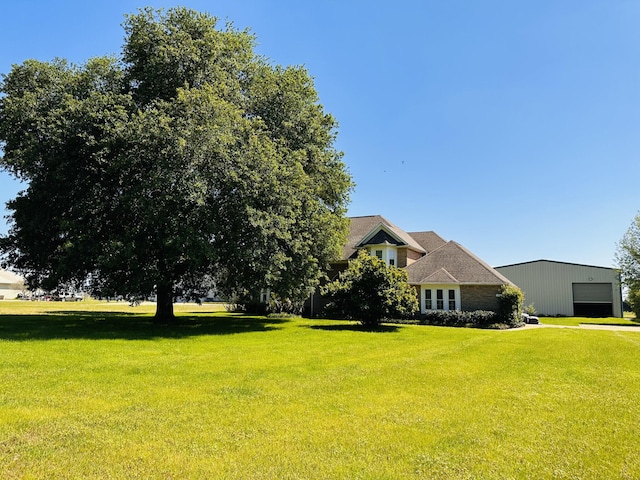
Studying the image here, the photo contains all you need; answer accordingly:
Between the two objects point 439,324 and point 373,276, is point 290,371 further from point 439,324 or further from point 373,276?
point 439,324

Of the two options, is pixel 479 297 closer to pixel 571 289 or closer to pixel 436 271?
pixel 436 271

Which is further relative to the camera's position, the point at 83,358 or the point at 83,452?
the point at 83,358

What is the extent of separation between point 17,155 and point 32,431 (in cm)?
1861

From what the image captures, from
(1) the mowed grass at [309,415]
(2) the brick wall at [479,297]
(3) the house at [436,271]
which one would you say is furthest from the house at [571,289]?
(1) the mowed grass at [309,415]

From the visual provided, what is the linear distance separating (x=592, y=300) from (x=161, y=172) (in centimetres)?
4835

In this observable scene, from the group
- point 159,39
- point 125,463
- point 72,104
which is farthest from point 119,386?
point 159,39

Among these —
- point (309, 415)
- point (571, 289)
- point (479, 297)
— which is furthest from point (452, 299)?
point (309, 415)

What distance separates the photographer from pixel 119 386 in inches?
323

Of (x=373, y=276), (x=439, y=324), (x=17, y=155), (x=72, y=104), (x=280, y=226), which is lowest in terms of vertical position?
(x=439, y=324)

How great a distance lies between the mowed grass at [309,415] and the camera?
4723 millimetres

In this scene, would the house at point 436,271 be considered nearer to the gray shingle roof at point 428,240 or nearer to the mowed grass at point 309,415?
the gray shingle roof at point 428,240

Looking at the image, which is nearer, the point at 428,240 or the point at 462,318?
the point at 462,318

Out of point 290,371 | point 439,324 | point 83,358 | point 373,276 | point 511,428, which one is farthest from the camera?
point 439,324

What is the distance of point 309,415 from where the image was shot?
649 centimetres
